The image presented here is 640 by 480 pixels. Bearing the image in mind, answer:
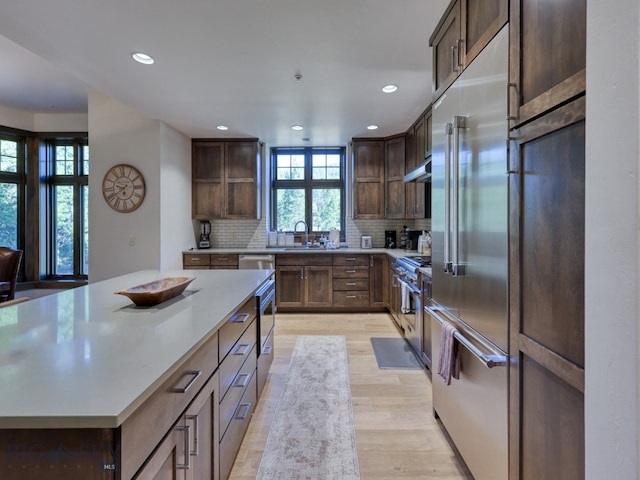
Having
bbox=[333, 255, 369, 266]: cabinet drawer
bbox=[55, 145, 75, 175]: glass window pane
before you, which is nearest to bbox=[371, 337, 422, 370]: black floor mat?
bbox=[333, 255, 369, 266]: cabinet drawer

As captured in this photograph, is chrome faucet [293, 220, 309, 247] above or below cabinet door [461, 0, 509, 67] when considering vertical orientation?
below

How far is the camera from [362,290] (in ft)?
15.4

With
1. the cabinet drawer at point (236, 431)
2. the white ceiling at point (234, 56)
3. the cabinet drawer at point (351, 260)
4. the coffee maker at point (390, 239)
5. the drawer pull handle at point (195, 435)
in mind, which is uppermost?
the white ceiling at point (234, 56)

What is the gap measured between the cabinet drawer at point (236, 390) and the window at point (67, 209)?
4272 millimetres

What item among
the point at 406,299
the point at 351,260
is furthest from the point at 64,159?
the point at 406,299

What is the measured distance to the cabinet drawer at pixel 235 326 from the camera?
1.48 m

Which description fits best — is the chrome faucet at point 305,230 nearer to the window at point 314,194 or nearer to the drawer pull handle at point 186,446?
the window at point 314,194

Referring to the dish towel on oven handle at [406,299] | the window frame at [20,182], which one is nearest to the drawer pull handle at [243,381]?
the dish towel on oven handle at [406,299]

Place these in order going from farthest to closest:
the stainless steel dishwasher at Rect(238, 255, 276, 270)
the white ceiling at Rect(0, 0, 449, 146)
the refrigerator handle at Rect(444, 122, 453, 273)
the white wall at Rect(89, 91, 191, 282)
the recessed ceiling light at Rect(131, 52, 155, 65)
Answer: the stainless steel dishwasher at Rect(238, 255, 276, 270)
the white wall at Rect(89, 91, 191, 282)
the recessed ceiling light at Rect(131, 52, 155, 65)
the white ceiling at Rect(0, 0, 449, 146)
the refrigerator handle at Rect(444, 122, 453, 273)

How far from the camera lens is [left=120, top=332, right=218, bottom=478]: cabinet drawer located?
29.6 inches

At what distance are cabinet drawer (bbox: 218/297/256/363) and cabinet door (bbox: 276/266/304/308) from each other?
2.56m

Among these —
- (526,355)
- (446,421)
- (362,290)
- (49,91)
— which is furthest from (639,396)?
(49,91)

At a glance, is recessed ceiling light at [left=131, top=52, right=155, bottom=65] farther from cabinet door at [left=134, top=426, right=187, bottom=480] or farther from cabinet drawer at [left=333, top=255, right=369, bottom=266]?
cabinet drawer at [left=333, top=255, right=369, bottom=266]

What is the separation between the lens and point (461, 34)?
1692 mm
